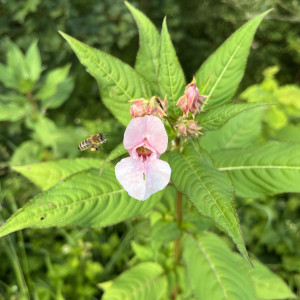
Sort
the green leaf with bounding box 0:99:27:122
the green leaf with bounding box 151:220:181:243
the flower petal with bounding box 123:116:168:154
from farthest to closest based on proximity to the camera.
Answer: the green leaf with bounding box 0:99:27:122
the green leaf with bounding box 151:220:181:243
the flower petal with bounding box 123:116:168:154

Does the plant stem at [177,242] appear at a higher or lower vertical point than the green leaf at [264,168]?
lower

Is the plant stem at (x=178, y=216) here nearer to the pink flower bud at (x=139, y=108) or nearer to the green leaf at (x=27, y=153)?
the pink flower bud at (x=139, y=108)

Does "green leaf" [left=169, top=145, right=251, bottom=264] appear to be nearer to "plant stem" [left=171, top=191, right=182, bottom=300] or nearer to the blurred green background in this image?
"plant stem" [left=171, top=191, right=182, bottom=300]

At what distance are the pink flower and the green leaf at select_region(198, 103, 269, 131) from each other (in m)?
0.27

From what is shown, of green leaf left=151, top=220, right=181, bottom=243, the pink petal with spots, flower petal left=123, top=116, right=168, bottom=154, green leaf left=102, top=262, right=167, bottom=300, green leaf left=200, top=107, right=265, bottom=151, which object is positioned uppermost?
flower petal left=123, top=116, right=168, bottom=154

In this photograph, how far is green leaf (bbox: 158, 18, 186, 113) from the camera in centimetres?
136

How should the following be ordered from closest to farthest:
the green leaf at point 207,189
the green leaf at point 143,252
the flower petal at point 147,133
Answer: the green leaf at point 207,189 < the flower petal at point 147,133 < the green leaf at point 143,252

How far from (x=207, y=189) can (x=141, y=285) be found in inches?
48.9

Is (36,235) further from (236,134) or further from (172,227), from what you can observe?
(236,134)

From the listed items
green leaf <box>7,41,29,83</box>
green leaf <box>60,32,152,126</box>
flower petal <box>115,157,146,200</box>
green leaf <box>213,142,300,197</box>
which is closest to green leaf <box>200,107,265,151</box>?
green leaf <box>213,142,300,197</box>

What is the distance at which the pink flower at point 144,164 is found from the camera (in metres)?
1.16

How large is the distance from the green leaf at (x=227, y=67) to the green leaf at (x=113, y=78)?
0.33 metres

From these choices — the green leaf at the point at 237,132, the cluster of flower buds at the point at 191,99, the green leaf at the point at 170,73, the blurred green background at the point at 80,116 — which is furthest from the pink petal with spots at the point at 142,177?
the blurred green background at the point at 80,116

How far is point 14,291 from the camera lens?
8.97ft
